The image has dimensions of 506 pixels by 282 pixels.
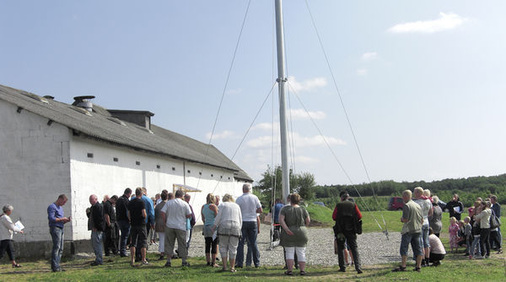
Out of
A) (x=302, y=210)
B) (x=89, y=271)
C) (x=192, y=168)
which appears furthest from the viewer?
(x=192, y=168)

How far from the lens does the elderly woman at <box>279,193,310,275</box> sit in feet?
32.3

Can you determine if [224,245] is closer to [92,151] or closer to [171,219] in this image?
[171,219]

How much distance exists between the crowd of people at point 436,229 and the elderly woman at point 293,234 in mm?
2129

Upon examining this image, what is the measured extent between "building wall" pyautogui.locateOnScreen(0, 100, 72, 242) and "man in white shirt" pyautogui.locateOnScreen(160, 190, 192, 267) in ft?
13.6

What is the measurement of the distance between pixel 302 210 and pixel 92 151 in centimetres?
793

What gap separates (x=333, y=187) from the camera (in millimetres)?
110625

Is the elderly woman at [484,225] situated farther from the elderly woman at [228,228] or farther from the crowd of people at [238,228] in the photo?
the elderly woman at [228,228]

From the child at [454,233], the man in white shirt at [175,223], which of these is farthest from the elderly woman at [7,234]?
the child at [454,233]

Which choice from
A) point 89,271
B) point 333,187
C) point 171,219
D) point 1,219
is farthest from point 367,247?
point 333,187

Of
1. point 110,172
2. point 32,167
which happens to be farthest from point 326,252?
point 32,167

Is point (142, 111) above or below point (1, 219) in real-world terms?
above

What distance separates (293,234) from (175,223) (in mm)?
2857

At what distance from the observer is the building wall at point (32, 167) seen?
1375 cm

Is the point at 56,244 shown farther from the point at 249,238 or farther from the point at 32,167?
the point at 249,238
